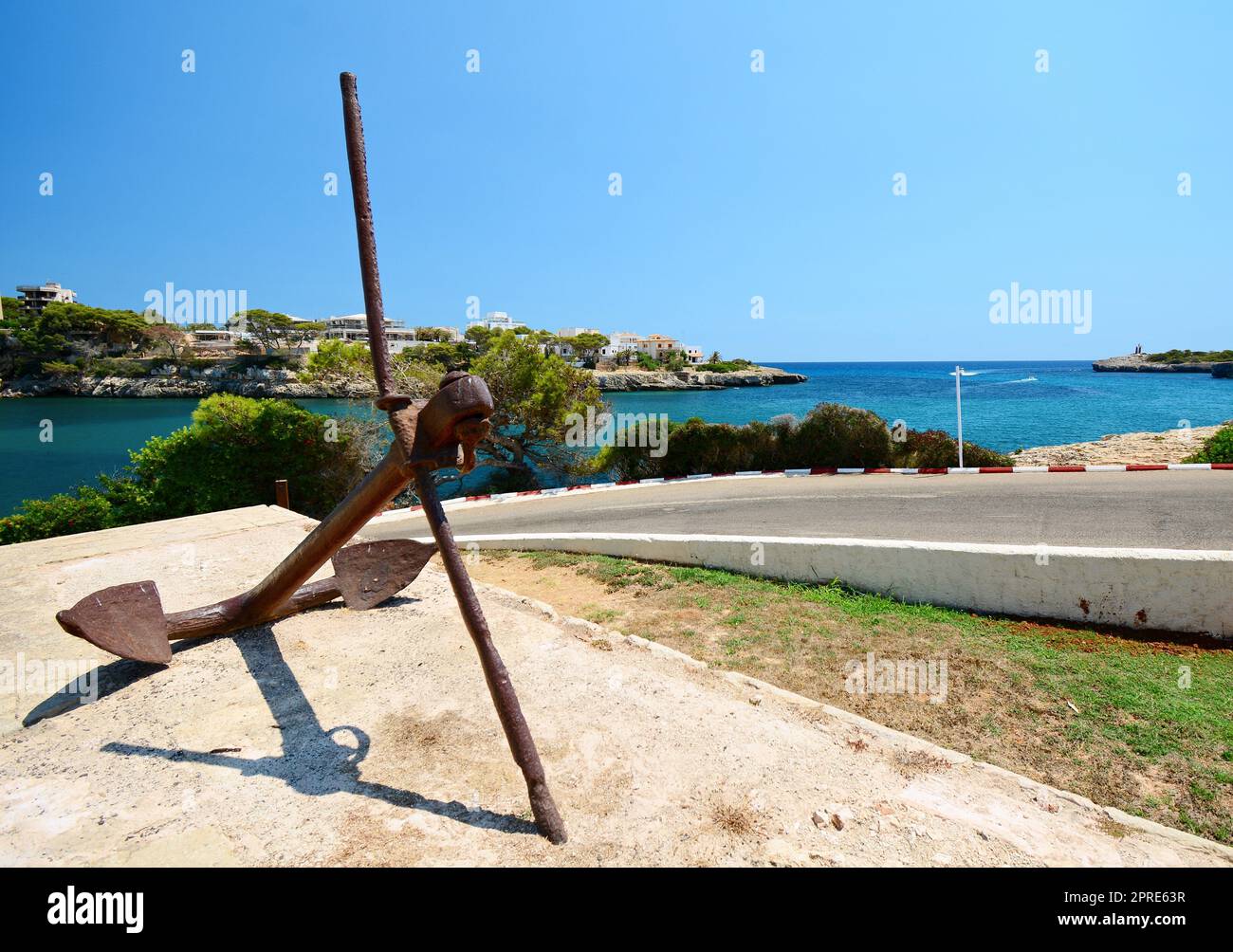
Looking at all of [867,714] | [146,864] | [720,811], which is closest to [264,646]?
[146,864]

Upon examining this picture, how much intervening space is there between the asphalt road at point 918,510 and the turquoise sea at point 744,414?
8.75 metres

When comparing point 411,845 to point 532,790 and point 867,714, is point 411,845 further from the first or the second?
point 867,714

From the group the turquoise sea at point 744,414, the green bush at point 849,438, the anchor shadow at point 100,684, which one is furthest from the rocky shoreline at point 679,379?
the anchor shadow at point 100,684

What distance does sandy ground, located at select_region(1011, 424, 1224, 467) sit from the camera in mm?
19812

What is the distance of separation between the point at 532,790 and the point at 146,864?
1.54 m

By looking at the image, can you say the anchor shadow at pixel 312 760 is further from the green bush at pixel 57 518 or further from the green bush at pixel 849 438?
the green bush at pixel 849 438

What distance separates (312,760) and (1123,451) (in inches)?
1051

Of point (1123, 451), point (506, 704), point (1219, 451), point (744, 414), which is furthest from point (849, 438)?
point (744, 414)

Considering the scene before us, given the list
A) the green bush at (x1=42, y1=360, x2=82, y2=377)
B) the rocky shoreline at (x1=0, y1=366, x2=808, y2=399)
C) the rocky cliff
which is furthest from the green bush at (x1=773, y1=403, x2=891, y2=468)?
the rocky cliff

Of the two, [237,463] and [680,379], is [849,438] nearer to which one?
[237,463]

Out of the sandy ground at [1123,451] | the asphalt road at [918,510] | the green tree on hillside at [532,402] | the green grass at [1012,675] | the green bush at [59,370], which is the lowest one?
the green grass at [1012,675]

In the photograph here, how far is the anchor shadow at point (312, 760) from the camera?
2.92 m

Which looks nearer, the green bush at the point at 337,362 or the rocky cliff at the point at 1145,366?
the green bush at the point at 337,362
